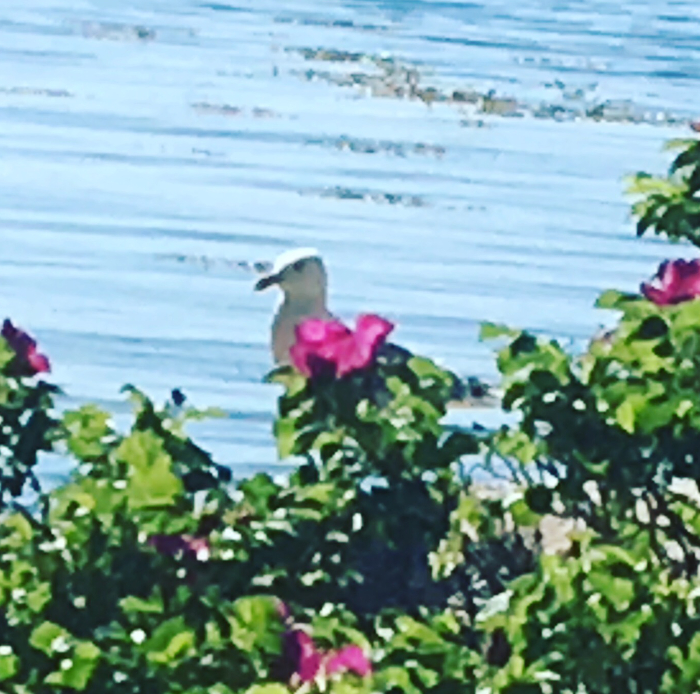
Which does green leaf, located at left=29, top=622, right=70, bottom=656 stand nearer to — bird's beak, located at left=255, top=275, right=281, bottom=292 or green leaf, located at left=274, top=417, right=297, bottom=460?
green leaf, located at left=274, top=417, right=297, bottom=460

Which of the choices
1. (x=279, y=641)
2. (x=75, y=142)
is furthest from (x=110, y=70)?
(x=279, y=641)

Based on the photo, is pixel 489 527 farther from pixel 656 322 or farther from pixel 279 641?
pixel 279 641

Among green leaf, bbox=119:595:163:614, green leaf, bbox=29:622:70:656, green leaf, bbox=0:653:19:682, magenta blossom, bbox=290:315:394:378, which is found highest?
magenta blossom, bbox=290:315:394:378

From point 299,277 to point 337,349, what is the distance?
181 inches

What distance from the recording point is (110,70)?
18.7 meters

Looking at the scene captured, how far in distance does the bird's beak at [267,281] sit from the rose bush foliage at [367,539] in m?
4.13

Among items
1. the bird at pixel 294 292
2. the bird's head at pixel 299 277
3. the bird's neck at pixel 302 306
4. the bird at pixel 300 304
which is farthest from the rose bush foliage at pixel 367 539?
the bird's head at pixel 299 277

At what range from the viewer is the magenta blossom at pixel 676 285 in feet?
17.0

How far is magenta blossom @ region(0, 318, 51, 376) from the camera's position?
4984mm

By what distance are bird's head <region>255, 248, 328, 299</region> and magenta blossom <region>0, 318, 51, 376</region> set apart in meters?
4.00

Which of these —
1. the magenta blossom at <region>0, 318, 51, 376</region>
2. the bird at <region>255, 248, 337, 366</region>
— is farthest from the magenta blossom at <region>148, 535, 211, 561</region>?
the bird at <region>255, 248, 337, 366</region>

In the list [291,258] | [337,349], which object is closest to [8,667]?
[337,349]

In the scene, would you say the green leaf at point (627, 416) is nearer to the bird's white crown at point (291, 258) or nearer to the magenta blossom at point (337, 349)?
the magenta blossom at point (337, 349)

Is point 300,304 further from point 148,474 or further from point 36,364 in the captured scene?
point 148,474
